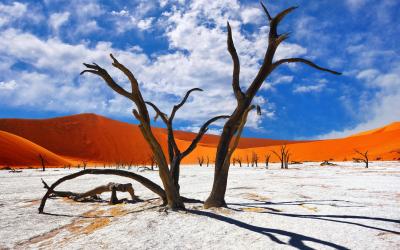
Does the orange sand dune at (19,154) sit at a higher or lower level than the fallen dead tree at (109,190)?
higher

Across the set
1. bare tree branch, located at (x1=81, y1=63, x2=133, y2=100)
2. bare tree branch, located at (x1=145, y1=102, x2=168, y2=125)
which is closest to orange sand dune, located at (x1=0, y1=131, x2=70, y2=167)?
bare tree branch, located at (x1=145, y1=102, x2=168, y2=125)

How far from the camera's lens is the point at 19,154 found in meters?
54.9

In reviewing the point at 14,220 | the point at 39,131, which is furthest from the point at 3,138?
the point at 14,220

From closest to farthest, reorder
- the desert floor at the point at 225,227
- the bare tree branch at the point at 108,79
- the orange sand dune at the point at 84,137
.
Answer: the desert floor at the point at 225,227
the bare tree branch at the point at 108,79
the orange sand dune at the point at 84,137

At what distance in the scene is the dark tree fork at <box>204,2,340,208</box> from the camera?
256 inches

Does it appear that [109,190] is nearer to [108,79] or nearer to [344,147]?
[108,79]

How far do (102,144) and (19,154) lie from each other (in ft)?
118

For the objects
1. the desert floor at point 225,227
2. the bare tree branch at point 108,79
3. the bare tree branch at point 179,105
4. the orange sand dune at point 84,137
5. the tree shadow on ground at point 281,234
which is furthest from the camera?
the orange sand dune at point 84,137

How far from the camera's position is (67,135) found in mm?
88438

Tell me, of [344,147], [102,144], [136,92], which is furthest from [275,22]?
[102,144]

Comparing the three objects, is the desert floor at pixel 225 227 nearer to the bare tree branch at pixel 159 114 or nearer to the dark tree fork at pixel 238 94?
the dark tree fork at pixel 238 94

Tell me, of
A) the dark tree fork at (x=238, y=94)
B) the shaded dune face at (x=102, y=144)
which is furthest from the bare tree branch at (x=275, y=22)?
the shaded dune face at (x=102, y=144)

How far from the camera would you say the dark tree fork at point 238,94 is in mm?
6504

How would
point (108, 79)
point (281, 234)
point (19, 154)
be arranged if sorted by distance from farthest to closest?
point (19, 154) < point (108, 79) < point (281, 234)
